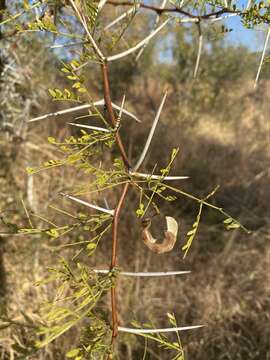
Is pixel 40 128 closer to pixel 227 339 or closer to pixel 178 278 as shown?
pixel 178 278

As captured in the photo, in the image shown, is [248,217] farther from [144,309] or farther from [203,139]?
[203,139]

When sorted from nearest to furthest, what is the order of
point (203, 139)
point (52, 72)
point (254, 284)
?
point (254, 284) < point (52, 72) < point (203, 139)

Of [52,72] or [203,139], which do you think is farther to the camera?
[203,139]

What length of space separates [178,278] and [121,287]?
42 cm

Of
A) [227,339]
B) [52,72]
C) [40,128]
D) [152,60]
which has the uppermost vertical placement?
[152,60]

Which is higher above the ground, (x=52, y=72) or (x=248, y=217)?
(x=52, y=72)

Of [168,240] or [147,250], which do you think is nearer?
[168,240]

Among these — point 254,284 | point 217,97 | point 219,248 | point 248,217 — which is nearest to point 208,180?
point 248,217

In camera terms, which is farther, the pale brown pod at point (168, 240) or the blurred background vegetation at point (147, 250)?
the blurred background vegetation at point (147, 250)

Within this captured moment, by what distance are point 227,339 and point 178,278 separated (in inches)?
20.6

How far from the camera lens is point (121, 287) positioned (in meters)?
2.47

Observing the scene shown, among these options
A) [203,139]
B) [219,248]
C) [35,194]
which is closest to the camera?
[35,194]

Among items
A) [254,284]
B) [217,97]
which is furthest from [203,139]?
[254,284]

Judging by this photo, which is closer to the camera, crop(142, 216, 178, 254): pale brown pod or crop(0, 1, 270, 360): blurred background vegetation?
crop(142, 216, 178, 254): pale brown pod
